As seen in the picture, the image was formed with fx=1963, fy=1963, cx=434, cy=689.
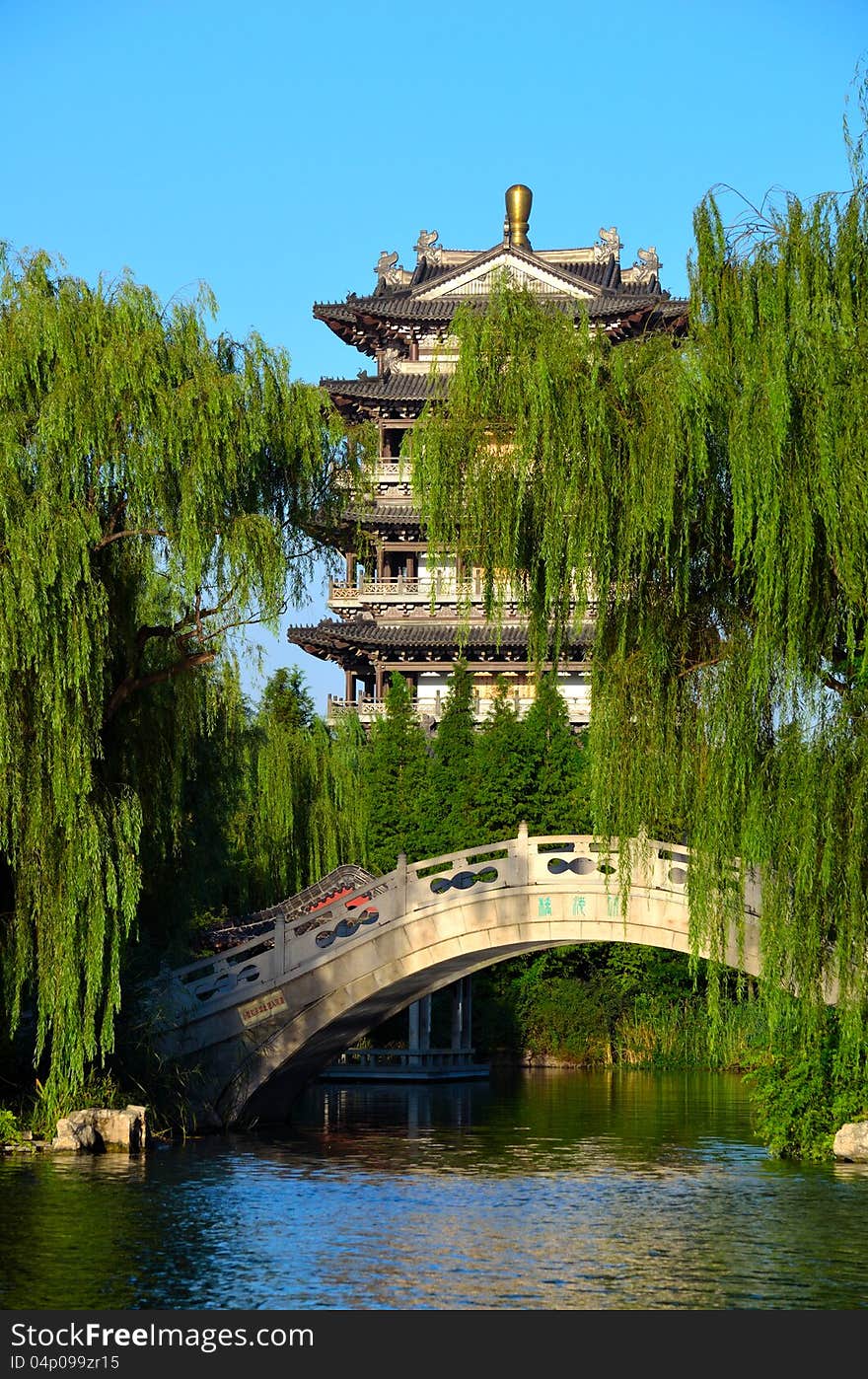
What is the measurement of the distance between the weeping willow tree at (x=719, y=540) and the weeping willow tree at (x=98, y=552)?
239cm

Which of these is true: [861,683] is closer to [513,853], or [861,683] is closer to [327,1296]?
[327,1296]

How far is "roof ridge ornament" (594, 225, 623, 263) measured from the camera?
35.1 meters

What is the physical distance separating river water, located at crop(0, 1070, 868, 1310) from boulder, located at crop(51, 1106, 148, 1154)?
0.17m

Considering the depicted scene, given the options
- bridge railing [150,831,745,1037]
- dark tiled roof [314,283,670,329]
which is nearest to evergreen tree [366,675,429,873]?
dark tiled roof [314,283,670,329]

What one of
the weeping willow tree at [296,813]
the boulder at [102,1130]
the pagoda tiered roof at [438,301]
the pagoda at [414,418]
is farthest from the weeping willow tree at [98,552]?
the pagoda tiered roof at [438,301]

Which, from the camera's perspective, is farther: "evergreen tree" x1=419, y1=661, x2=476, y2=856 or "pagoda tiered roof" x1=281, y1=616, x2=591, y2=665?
"pagoda tiered roof" x1=281, y1=616, x2=591, y2=665

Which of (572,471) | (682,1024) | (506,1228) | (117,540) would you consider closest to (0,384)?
(117,540)

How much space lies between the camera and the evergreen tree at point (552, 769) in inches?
1087

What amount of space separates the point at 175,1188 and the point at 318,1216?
1322 millimetres

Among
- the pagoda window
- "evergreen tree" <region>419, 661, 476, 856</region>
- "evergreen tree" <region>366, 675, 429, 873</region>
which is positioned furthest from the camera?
the pagoda window

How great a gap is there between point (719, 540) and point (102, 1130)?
6.25 meters

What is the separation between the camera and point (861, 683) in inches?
446

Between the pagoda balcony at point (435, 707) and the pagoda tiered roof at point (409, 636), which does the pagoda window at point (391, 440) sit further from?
the pagoda balcony at point (435, 707)

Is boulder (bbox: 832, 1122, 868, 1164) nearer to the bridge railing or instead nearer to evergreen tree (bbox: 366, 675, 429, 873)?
the bridge railing
